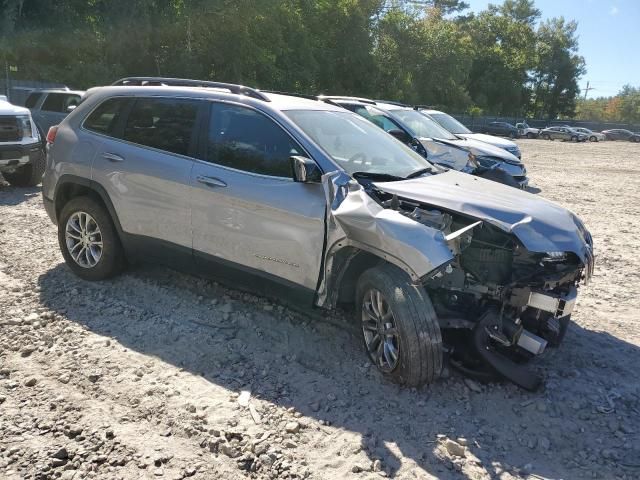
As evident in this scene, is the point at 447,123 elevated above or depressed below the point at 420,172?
above

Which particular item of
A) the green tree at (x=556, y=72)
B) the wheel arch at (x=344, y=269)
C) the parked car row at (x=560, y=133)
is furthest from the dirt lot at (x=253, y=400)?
the green tree at (x=556, y=72)

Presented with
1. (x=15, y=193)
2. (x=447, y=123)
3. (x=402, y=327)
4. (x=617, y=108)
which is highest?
(x=617, y=108)

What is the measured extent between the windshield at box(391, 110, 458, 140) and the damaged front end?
22.1 feet

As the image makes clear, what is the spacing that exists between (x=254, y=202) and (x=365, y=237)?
3.15 ft

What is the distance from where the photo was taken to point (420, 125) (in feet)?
35.1

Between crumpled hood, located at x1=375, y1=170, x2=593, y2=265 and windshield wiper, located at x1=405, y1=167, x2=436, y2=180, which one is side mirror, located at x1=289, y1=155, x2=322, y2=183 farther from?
windshield wiper, located at x1=405, y1=167, x2=436, y2=180

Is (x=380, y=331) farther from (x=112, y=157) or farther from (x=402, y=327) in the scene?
(x=112, y=157)

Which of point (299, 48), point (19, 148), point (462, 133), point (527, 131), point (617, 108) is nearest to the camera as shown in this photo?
point (19, 148)

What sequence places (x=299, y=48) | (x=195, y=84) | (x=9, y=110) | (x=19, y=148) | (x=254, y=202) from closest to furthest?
1. (x=254, y=202)
2. (x=195, y=84)
3. (x=19, y=148)
4. (x=9, y=110)
5. (x=299, y=48)

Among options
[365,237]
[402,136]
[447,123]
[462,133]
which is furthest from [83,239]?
[447,123]

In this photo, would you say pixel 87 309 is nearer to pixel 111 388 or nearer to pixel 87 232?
pixel 87 232

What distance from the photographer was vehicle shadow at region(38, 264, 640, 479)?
3.06m

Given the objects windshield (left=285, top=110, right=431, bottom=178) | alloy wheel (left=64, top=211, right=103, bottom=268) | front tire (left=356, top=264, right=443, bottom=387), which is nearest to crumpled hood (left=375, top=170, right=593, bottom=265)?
windshield (left=285, top=110, right=431, bottom=178)

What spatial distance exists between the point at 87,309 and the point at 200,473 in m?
2.36
